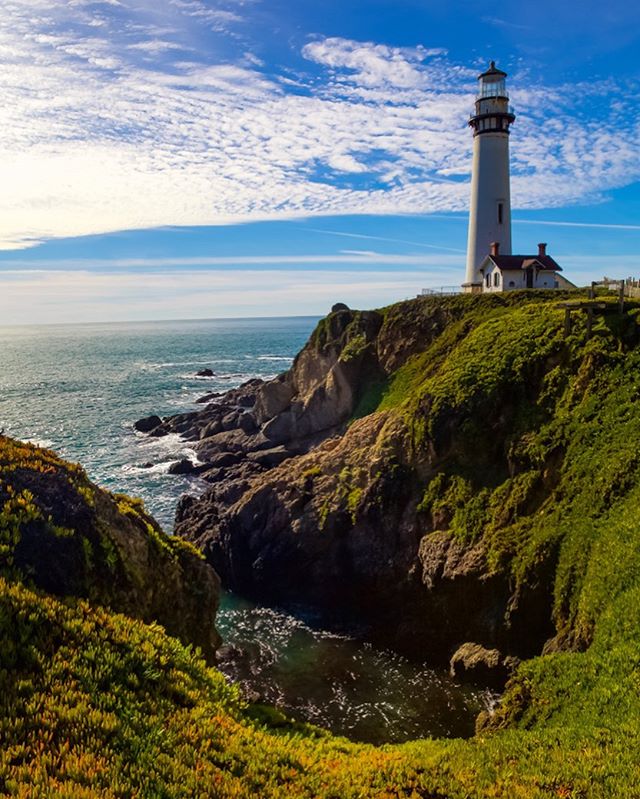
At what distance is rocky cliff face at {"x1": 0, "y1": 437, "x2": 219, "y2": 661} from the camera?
1355cm

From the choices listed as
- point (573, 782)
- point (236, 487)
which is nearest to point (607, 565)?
point (573, 782)

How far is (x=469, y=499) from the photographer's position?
31.1m

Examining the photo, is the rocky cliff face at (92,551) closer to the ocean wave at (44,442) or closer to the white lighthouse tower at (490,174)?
the white lighthouse tower at (490,174)

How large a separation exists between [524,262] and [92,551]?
46.2 metres

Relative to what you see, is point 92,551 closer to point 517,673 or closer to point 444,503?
point 517,673

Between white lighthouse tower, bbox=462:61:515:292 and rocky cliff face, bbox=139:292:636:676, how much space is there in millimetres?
10487

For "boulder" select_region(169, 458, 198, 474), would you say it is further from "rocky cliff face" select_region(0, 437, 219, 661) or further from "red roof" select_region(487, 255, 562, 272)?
"rocky cliff face" select_region(0, 437, 219, 661)

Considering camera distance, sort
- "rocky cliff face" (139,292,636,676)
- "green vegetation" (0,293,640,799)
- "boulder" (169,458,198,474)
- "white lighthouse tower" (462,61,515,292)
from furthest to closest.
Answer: "boulder" (169,458,198,474) < "white lighthouse tower" (462,61,515,292) < "rocky cliff face" (139,292,636,676) < "green vegetation" (0,293,640,799)

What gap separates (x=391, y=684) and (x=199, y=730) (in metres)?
17.9

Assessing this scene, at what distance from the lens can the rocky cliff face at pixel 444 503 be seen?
88.5 ft

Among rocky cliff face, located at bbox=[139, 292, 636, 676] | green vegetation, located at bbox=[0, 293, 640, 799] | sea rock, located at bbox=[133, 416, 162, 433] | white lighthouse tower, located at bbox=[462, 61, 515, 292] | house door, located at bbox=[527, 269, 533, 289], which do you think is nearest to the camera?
green vegetation, located at bbox=[0, 293, 640, 799]

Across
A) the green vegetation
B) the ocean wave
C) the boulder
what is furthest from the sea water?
the green vegetation

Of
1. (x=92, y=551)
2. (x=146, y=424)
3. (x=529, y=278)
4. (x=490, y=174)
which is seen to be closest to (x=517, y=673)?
(x=92, y=551)

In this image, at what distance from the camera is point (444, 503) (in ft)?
105
